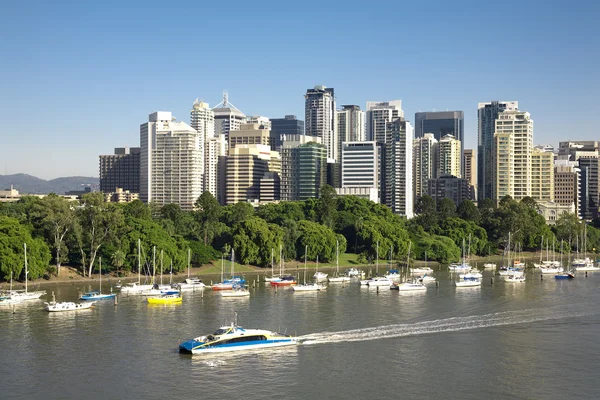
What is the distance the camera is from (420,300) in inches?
4050

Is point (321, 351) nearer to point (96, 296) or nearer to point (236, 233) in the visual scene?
point (96, 296)

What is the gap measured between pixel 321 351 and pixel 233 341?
25.8 ft

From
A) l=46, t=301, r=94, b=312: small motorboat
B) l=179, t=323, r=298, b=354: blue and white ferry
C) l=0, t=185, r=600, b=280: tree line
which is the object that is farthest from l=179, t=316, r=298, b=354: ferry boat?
l=0, t=185, r=600, b=280: tree line

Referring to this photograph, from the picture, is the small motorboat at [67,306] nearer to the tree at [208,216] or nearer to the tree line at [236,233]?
the tree line at [236,233]

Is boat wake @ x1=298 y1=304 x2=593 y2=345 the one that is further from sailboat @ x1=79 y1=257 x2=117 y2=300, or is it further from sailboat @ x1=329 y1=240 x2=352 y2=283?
sailboat @ x1=329 y1=240 x2=352 y2=283

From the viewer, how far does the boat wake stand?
75.2 m

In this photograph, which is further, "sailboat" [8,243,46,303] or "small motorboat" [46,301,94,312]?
"sailboat" [8,243,46,303]

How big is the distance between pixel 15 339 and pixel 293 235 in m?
77.6

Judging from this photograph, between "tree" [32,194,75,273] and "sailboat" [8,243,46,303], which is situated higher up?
"tree" [32,194,75,273]

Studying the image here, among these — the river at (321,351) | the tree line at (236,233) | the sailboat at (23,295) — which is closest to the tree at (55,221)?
the tree line at (236,233)

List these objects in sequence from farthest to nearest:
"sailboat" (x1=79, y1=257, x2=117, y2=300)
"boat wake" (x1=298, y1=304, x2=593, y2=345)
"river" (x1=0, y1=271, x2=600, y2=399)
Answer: "sailboat" (x1=79, y1=257, x2=117, y2=300) < "boat wake" (x1=298, y1=304, x2=593, y2=345) < "river" (x1=0, y1=271, x2=600, y2=399)

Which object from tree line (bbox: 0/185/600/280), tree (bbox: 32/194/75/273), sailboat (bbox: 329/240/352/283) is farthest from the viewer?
sailboat (bbox: 329/240/352/283)

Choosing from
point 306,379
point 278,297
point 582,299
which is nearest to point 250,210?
point 278,297

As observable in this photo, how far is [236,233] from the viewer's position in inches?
5512
